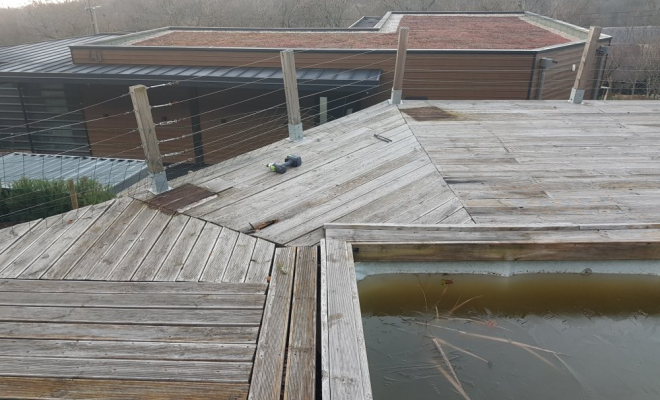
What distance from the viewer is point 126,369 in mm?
2158

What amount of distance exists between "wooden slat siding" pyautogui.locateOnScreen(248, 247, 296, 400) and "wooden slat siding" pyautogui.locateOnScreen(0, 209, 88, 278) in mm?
1619

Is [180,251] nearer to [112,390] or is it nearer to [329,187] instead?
[112,390]

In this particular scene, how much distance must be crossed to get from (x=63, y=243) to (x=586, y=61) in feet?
20.4

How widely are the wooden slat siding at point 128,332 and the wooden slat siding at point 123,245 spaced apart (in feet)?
1.52

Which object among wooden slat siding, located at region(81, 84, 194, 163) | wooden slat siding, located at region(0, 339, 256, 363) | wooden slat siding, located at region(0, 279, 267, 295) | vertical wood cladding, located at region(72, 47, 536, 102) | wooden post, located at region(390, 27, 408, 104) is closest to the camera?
wooden slat siding, located at region(0, 339, 256, 363)

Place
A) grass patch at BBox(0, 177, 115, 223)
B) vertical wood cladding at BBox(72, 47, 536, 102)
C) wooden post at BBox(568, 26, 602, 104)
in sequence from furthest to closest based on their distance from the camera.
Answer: vertical wood cladding at BBox(72, 47, 536, 102) → wooden post at BBox(568, 26, 602, 104) → grass patch at BBox(0, 177, 115, 223)

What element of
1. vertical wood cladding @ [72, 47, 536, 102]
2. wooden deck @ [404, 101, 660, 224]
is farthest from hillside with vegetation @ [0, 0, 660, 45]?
wooden deck @ [404, 101, 660, 224]

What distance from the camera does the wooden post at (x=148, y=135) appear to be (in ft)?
11.8

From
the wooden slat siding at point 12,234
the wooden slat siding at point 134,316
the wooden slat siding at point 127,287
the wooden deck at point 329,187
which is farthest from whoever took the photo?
the wooden deck at point 329,187

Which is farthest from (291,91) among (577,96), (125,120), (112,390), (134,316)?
(125,120)

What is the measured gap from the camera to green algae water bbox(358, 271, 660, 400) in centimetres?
249

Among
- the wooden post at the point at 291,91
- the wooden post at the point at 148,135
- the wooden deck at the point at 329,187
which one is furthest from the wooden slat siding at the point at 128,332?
the wooden post at the point at 291,91

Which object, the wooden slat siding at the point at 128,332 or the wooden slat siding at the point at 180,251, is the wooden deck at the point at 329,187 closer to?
the wooden slat siding at the point at 180,251

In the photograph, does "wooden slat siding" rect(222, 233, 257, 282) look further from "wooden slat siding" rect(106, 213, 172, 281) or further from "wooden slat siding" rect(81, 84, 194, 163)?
"wooden slat siding" rect(81, 84, 194, 163)
